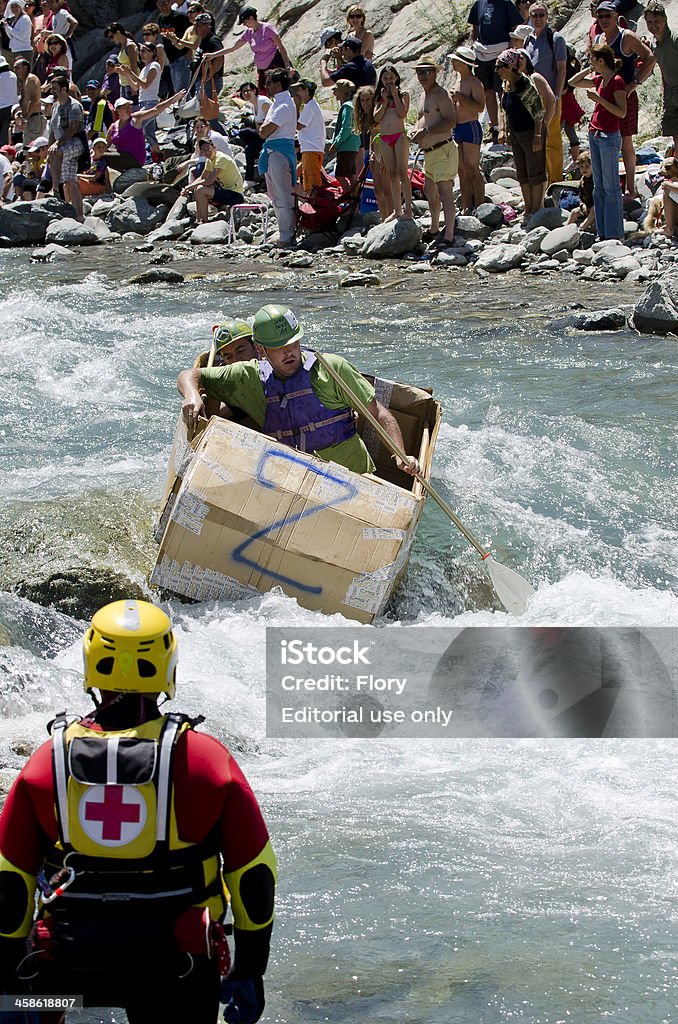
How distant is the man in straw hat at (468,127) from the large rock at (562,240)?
141 centimetres

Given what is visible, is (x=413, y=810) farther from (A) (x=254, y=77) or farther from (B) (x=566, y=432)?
(A) (x=254, y=77)

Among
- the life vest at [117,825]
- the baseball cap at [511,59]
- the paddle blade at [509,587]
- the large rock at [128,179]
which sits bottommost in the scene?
the paddle blade at [509,587]

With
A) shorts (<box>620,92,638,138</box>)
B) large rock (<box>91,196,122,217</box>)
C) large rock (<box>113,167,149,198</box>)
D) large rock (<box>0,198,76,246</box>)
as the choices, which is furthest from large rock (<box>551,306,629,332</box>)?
large rock (<box>113,167,149,198</box>)

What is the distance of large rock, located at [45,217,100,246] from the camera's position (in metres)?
16.6

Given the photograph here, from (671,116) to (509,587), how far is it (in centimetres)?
819

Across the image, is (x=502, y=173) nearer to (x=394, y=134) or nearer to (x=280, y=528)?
(x=394, y=134)

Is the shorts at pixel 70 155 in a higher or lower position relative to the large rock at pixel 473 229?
higher

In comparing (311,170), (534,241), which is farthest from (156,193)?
(534,241)

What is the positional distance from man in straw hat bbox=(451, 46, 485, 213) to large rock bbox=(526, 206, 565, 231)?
981 millimetres

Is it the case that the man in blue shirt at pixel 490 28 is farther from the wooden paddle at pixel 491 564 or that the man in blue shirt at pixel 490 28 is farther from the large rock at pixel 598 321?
the wooden paddle at pixel 491 564

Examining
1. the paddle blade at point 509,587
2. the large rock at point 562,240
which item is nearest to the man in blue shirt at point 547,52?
the large rock at point 562,240

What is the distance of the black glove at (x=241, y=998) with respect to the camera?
2.59 metres

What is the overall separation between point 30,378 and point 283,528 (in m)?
5.29

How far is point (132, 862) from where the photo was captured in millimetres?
2543
